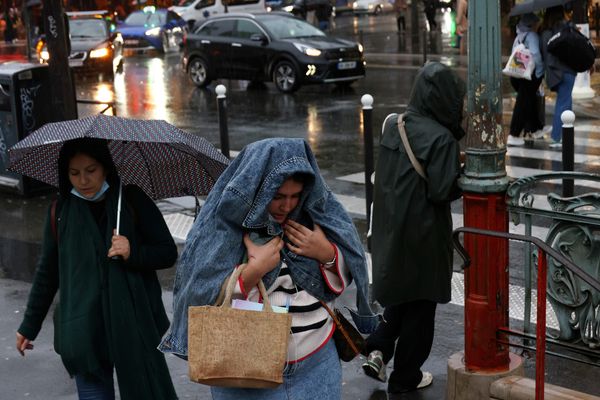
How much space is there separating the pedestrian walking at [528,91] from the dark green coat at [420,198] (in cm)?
888

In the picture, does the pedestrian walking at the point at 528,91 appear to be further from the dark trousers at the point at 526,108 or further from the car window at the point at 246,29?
the car window at the point at 246,29

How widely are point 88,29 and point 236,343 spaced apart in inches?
1088

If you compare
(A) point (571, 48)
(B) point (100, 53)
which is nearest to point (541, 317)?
(A) point (571, 48)

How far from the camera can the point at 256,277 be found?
3.87 meters

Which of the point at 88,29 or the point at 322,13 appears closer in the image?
the point at 88,29

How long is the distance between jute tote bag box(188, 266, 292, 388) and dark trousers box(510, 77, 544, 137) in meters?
11.3

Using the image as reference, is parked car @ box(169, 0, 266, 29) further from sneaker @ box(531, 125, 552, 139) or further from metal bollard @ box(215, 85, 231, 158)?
metal bollard @ box(215, 85, 231, 158)

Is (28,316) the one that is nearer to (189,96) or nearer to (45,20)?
(45,20)

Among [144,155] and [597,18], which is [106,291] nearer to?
[144,155]

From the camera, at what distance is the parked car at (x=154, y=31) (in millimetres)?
37312

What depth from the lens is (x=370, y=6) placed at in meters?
59.4

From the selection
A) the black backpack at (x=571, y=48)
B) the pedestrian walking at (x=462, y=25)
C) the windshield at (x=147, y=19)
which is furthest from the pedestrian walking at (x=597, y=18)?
the black backpack at (x=571, y=48)

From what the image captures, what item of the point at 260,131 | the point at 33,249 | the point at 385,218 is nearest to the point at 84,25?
the point at 260,131

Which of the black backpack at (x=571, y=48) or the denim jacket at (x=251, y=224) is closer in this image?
the denim jacket at (x=251, y=224)
